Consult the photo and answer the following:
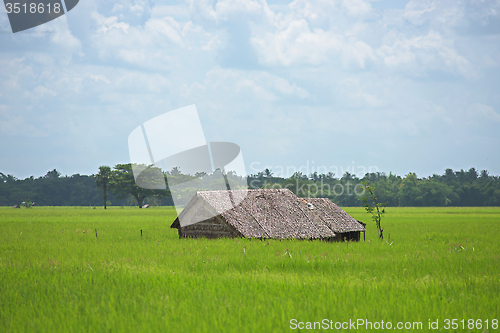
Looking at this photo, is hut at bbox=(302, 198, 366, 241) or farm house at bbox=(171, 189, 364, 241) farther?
hut at bbox=(302, 198, 366, 241)

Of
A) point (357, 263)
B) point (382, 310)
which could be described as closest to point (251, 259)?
point (357, 263)

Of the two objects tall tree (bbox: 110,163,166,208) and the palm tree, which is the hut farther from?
the palm tree

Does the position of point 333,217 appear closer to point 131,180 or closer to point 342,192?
point 131,180

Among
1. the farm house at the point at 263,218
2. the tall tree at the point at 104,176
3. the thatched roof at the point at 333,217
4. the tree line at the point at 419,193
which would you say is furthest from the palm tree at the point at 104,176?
the thatched roof at the point at 333,217

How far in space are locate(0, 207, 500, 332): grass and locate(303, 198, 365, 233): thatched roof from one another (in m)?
3.90

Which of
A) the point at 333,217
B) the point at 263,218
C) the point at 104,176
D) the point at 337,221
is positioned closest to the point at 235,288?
the point at 263,218

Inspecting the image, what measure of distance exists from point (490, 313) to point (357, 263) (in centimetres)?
397

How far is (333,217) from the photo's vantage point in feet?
52.5

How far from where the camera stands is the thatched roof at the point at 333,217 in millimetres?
15438

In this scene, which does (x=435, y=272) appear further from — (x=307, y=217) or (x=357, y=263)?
(x=307, y=217)

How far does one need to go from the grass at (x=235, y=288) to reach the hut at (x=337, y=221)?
151 inches

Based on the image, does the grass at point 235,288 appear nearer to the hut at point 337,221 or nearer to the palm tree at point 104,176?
the hut at point 337,221

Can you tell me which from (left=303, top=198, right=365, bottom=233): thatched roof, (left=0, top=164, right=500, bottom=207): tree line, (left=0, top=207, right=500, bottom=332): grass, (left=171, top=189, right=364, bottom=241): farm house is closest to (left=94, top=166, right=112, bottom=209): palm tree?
(left=0, top=164, right=500, bottom=207): tree line

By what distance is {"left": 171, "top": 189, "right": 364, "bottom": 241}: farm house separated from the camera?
14.3m
